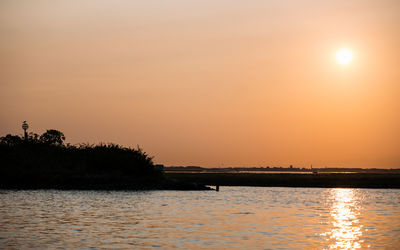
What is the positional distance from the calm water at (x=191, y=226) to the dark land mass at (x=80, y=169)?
37.9 meters

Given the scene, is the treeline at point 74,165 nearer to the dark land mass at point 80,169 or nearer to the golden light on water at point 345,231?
the dark land mass at point 80,169

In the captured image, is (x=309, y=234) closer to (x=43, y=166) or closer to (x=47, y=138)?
(x=43, y=166)

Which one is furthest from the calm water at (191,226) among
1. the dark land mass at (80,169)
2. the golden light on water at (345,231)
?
the dark land mass at (80,169)

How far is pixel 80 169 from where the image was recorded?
11562 cm

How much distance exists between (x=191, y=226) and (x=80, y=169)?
70.9m

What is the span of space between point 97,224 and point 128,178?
216 feet

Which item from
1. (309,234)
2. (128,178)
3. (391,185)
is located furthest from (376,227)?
(391,185)

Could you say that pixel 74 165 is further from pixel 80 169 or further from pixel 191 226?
pixel 191 226

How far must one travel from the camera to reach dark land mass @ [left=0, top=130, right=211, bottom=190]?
361 feet

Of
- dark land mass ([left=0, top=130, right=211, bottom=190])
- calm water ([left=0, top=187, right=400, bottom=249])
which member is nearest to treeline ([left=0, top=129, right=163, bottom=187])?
dark land mass ([left=0, top=130, right=211, bottom=190])

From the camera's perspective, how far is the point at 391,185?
5551 inches

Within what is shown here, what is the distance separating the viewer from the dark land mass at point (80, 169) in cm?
11012


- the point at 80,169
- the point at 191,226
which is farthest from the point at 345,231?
the point at 80,169

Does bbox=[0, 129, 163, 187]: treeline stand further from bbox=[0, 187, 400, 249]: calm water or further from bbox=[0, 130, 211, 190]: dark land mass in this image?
bbox=[0, 187, 400, 249]: calm water
